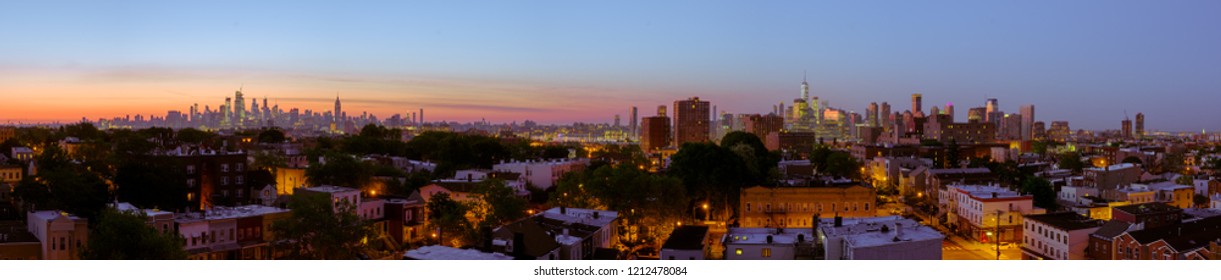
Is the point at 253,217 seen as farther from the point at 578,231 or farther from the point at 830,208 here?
the point at 830,208

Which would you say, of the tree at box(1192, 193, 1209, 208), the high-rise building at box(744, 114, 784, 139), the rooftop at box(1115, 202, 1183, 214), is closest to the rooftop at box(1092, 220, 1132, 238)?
the rooftop at box(1115, 202, 1183, 214)

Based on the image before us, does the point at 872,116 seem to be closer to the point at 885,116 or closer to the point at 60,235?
the point at 885,116

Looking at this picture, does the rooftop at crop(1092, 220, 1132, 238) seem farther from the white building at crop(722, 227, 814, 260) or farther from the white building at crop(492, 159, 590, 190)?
the white building at crop(492, 159, 590, 190)

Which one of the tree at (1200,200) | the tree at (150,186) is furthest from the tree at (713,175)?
the tree at (150,186)

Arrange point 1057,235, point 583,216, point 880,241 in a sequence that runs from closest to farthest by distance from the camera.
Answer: point 880,241, point 1057,235, point 583,216

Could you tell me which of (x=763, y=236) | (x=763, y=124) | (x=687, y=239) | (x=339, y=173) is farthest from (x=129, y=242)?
(x=763, y=124)
